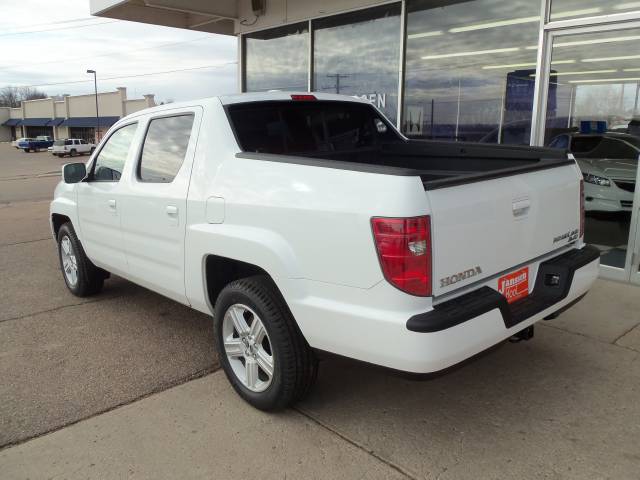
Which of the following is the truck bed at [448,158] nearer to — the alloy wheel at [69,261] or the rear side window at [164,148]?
the rear side window at [164,148]

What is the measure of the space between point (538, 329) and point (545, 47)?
3578 millimetres

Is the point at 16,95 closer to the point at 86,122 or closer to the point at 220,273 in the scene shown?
the point at 86,122

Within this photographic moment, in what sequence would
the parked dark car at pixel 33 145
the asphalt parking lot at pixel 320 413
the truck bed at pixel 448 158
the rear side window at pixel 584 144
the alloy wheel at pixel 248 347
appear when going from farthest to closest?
the parked dark car at pixel 33 145, the rear side window at pixel 584 144, the alloy wheel at pixel 248 347, the truck bed at pixel 448 158, the asphalt parking lot at pixel 320 413

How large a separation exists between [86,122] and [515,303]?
68.3 m

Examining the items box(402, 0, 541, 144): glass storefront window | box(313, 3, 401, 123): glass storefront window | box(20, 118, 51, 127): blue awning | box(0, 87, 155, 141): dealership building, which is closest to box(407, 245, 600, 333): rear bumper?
box(402, 0, 541, 144): glass storefront window

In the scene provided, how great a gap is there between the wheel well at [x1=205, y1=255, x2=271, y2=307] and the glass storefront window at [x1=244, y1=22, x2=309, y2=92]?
731 cm

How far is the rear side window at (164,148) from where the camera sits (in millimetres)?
3719

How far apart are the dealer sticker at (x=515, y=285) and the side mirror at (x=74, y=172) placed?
3.76 meters

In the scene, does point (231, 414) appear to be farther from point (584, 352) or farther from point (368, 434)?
point (584, 352)

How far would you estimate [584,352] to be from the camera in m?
4.01

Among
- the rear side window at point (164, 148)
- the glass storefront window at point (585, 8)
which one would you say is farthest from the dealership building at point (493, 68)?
the rear side window at point (164, 148)

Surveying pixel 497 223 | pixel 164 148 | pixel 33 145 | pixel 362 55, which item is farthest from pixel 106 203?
pixel 33 145

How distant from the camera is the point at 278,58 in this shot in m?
10.7

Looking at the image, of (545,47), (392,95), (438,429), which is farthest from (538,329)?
(392,95)
